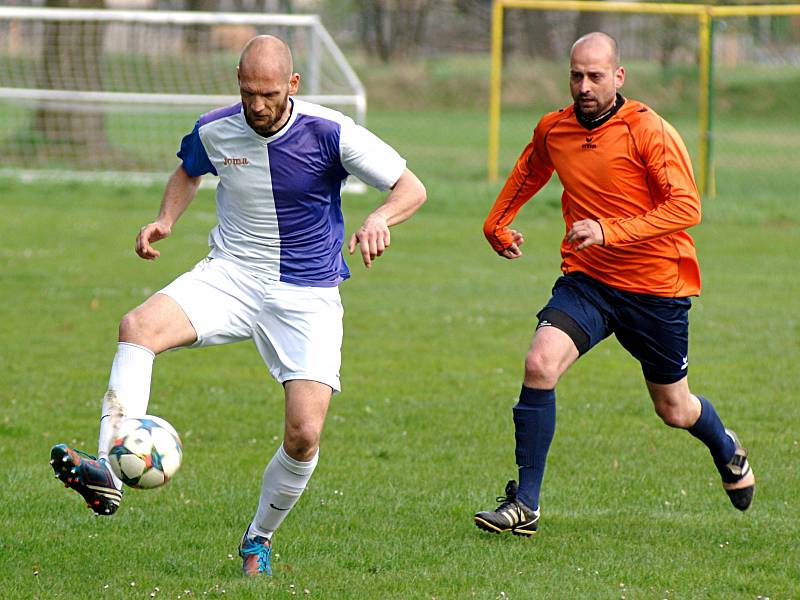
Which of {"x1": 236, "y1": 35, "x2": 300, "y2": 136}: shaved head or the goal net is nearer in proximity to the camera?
{"x1": 236, "y1": 35, "x2": 300, "y2": 136}: shaved head

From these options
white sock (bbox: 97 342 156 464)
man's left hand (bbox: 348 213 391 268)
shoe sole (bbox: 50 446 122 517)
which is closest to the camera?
shoe sole (bbox: 50 446 122 517)

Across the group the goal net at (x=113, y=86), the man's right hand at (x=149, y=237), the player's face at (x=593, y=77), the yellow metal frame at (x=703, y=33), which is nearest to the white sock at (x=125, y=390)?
the man's right hand at (x=149, y=237)

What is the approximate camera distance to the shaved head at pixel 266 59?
5.30 meters

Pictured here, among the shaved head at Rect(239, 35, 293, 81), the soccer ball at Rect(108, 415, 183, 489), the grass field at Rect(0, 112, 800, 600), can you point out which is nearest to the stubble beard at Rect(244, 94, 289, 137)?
the shaved head at Rect(239, 35, 293, 81)

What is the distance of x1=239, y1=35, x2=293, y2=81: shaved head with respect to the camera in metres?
5.30

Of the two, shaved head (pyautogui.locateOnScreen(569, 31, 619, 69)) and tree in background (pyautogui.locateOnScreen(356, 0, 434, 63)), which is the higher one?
shaved head (pyautogui.locateOnScreen(569, 31, 619, 69))

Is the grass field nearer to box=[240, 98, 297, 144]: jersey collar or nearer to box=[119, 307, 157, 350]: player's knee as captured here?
box=[119, 307, 157, 350]: player's knee

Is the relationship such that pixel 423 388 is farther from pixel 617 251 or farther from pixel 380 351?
pixel 617 251

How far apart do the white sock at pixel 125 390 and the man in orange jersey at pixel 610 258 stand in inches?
70.3

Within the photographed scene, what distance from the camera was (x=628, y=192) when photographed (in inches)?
252

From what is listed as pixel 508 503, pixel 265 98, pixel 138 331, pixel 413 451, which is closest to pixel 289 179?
pixel 265 98

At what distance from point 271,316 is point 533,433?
144 cm

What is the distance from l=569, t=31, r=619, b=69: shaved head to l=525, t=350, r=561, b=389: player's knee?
1414mm

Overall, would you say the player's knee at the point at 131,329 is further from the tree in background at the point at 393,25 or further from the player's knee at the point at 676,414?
the tree in background at the point at 393,25
